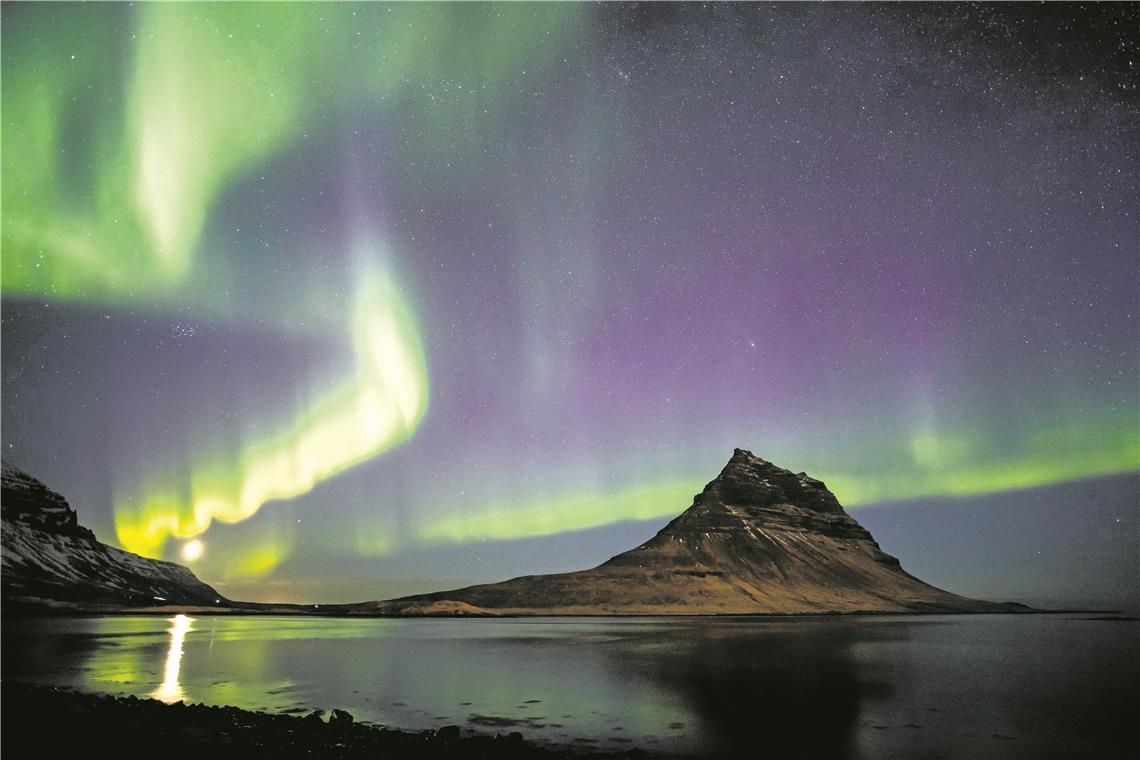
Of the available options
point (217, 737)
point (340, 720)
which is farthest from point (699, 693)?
point (217, 737)

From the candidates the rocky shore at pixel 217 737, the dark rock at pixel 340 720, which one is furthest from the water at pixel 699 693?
the rocky shore at pixel 217 737

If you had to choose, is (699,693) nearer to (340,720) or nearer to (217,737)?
(340,720)

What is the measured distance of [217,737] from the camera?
3083 cm

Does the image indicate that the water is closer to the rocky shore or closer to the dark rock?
the dark rock

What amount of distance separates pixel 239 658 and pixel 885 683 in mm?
71092

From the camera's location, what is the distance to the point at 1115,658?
9550 centimetres

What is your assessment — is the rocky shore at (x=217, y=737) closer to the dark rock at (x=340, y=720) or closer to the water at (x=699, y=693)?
the dark rock at (x=340, y=720)

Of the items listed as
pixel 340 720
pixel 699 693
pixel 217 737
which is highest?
pixel 217 737

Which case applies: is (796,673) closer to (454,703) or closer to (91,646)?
(454,703)

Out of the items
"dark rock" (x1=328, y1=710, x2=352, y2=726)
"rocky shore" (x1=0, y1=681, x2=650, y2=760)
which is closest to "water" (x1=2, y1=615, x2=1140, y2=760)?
"dark rock" (x1=328, y1=710, x2=352, y2=726)

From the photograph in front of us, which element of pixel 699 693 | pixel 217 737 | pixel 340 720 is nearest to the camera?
pixel 217 737

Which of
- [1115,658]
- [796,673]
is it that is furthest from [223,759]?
[1115,658]

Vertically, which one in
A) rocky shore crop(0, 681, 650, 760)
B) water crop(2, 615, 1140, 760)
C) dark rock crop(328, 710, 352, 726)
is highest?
rocky shore crop(0, 681, 650, 760)

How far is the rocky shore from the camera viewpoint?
27.6m
